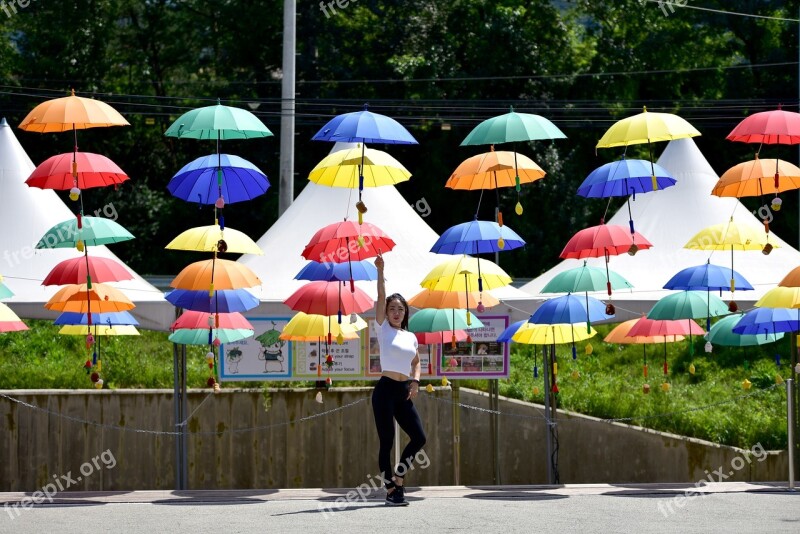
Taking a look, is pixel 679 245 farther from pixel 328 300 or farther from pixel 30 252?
pixel 30 252

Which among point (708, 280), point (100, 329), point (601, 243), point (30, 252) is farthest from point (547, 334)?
point (30, 252)

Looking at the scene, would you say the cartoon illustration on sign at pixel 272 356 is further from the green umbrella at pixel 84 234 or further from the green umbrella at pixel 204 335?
the green umbrella at pixel 84 234

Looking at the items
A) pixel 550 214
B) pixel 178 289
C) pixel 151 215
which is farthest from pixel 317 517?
pixel 151 215

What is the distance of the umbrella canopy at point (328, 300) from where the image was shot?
1220cm

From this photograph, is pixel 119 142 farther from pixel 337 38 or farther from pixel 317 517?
pixel 317 517

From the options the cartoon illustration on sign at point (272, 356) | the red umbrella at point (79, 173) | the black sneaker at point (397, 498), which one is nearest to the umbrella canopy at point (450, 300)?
the cartoon illustration on sign at point (272, 356)

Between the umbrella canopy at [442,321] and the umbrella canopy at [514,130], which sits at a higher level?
the umbrella canopy at [514,130]

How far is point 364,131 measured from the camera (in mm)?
11398

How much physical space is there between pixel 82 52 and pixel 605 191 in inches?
871

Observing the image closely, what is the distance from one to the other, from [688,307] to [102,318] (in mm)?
6065

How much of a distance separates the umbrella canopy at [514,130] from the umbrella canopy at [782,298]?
2.40m

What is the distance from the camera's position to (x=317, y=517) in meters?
8.75

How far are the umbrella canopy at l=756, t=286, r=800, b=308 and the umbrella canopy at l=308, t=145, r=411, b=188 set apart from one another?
351 centimetres

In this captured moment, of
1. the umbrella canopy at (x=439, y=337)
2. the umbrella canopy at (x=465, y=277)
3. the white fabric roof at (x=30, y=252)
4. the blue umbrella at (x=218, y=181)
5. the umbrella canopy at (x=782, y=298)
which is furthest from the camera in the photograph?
the white fabric roof at (x=30, y=252)
